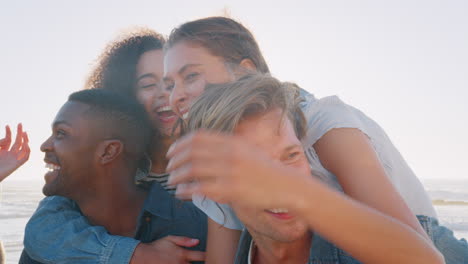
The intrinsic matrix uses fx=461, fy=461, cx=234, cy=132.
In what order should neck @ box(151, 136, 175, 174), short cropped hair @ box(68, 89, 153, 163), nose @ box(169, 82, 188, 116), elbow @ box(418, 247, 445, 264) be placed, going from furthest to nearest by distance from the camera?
1. neck @ box(151, 136, 175, 174)
2. short cropped hair @ box(68, 89, 153, 163)
3. nose @ box(169, 82, 188, 116)
4. elbow @ box(418, 247, 445, 264)

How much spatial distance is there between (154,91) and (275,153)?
2.33m

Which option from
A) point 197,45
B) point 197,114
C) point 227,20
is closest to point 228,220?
point 197,114

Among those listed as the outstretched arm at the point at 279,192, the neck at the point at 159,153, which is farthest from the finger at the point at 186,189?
the neck at the point at 159,153

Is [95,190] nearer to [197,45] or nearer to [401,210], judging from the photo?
[197,45]

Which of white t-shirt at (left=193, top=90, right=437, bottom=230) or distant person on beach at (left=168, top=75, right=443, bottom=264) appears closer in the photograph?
distant person on beach at (left=168, top=75, right=443, bottom=264)

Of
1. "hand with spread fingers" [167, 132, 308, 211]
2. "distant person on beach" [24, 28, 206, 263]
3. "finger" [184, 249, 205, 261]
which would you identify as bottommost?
"finger" [184, 249, 205, 261]

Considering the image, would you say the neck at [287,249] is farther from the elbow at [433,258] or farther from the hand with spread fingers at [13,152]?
the hand with spread fingers at [13,152]

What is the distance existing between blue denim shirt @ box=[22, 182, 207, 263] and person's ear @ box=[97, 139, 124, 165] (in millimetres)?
401

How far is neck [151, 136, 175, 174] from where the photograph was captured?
417 cm

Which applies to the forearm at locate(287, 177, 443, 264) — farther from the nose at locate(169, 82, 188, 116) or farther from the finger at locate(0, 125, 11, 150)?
the finger at locate(0, 125, 11, 150)

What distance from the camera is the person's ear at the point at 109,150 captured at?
3.64 metres

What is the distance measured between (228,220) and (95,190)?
1.23 m

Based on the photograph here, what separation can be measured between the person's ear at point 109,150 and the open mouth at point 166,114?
0.47 meters

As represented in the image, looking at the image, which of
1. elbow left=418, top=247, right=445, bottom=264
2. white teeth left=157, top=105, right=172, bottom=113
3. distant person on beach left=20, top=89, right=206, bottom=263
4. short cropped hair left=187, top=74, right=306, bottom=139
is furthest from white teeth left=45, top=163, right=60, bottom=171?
elbow left=418, top=247, right=445, bottom=264
